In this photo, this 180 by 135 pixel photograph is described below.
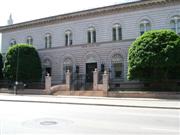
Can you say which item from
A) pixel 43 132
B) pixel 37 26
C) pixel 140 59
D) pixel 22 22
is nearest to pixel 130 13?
pixel 140 59

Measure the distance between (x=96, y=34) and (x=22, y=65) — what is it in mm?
11366

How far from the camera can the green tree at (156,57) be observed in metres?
28.7

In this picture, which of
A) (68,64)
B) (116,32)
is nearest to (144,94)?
(116,32)

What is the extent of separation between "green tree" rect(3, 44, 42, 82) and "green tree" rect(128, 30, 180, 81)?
1652cm

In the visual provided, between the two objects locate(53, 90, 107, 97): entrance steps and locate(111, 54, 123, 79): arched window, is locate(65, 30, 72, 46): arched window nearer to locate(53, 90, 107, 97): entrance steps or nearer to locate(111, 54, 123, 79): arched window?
locate(111, 54, 123, 79): arched window

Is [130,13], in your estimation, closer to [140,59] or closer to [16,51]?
[140,59]

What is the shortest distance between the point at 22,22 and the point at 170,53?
27878mm

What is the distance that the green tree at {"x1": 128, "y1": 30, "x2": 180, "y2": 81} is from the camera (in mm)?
28656

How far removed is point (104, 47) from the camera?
3916 centimetres

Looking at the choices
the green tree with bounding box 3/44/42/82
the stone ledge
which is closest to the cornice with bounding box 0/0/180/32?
the green tree with bounding box 3/44/42/82

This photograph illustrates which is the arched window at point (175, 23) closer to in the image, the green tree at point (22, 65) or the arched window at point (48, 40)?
the arched window at point (48, 40)

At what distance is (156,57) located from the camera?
28859 millimetres

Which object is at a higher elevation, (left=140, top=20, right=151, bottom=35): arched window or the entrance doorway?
(left=140, top=20, right=151, bottom=35): arched window

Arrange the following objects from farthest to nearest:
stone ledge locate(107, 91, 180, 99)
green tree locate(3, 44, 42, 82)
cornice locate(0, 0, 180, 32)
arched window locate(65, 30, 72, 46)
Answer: arched window locate(65, 30, 72, 46) → green tree locate(3, 44, 42, 82) → cornice locate(0, 0, 180, 32) → stone ledge locate(107, 91, 180, 99)
